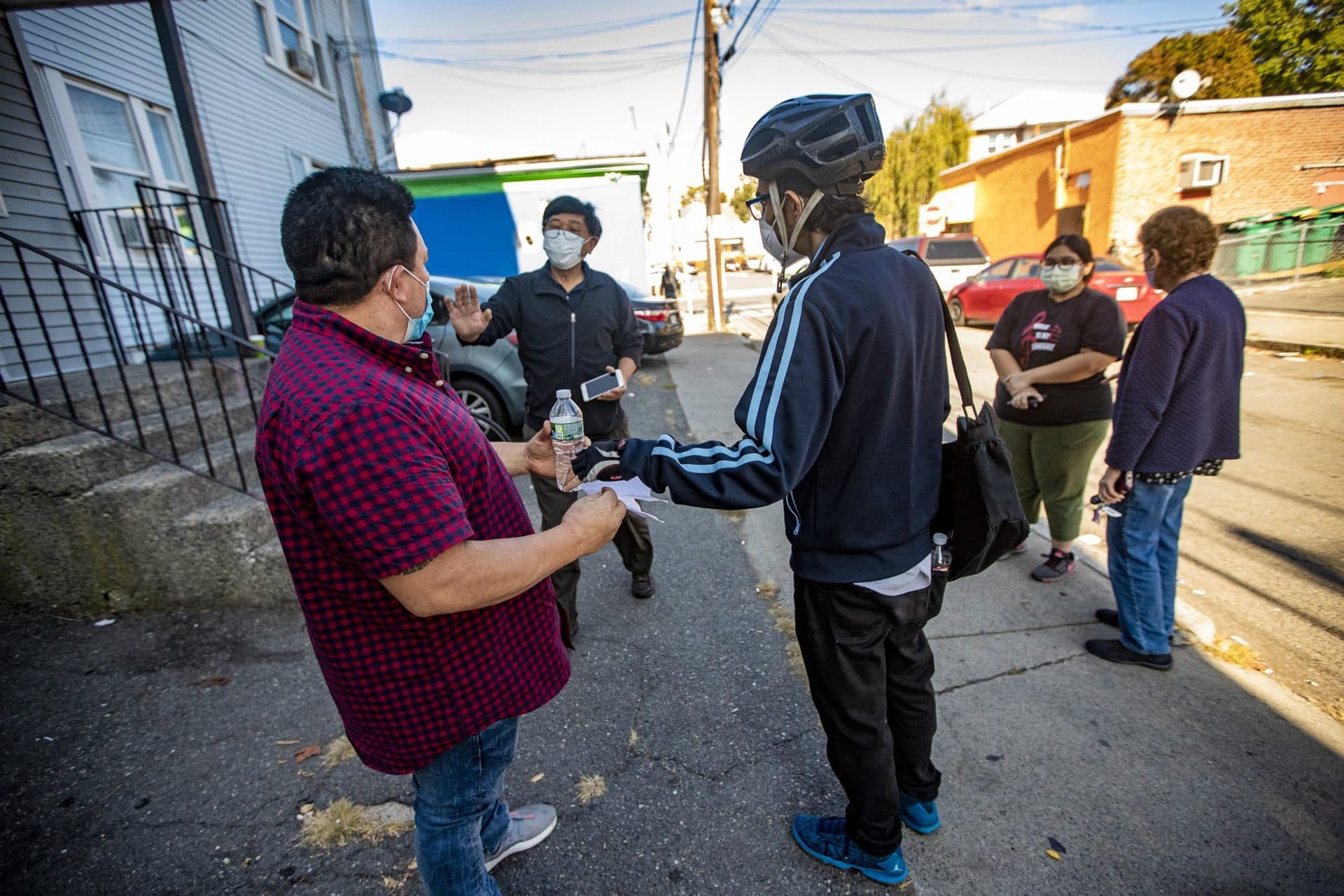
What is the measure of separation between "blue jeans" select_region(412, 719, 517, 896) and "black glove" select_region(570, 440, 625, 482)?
679 mm

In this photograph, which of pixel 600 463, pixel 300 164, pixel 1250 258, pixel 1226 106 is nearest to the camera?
pixel 600 463

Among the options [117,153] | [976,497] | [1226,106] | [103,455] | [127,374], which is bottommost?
[103,455]

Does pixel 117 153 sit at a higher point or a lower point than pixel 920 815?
higher

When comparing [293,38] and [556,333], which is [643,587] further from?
[293,38]

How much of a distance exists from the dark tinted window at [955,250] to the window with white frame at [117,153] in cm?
1517

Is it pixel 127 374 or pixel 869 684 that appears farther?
pixel 127 374

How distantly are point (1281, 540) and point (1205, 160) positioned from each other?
19.0 meters

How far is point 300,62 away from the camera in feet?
34.3

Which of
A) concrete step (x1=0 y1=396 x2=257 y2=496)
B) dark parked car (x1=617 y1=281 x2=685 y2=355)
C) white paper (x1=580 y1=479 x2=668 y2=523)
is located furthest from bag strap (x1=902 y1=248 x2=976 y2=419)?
dark parked car (x1=617 y1=281 x2=685 y2=355)

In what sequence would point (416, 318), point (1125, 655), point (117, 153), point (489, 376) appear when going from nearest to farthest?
point (416, 318) < point (1125, 655) < point (489, 376) < point (117, 153)

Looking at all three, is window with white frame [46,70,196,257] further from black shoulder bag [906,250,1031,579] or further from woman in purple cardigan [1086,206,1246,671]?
woman in purple cardigan [1086,206,1246,671]

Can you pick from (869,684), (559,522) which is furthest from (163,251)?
(869,684)

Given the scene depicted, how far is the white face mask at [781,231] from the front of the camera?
1.66m

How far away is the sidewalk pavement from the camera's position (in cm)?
200
